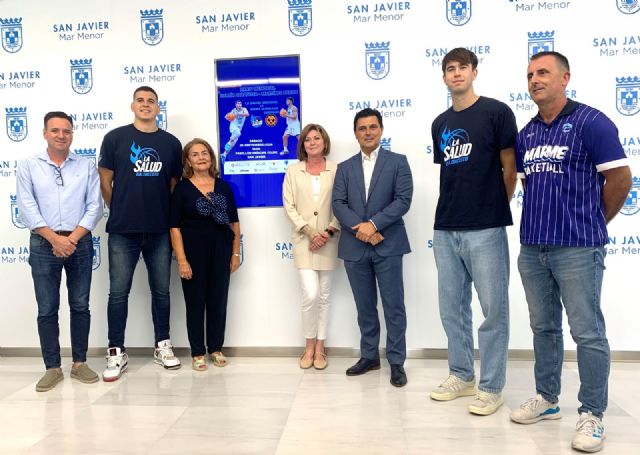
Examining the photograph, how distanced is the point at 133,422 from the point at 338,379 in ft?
4.18

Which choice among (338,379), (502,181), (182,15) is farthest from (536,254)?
(182,15)

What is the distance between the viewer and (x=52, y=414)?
281cm

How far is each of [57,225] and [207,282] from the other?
3.41ft

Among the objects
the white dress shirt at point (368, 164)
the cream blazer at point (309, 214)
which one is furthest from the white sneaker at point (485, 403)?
the white dress shirt at point (368, 164)

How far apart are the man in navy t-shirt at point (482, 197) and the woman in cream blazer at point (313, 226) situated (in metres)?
0.93

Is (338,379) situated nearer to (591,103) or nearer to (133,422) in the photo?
(133,422)

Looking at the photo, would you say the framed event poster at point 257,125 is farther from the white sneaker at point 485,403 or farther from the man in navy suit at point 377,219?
the white sneaker at point 485,403

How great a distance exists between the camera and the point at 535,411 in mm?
2547

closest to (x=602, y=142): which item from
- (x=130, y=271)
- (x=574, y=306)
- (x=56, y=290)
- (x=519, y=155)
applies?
(x=519, y=155)

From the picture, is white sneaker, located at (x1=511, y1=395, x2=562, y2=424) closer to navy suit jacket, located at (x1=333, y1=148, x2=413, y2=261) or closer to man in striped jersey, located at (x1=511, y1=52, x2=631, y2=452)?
man in striped jersey, located at (x1=511, y1=52, x2=631, y2=452)

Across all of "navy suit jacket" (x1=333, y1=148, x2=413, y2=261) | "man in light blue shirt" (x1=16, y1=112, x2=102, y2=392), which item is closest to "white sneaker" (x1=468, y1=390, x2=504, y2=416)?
"navy suit jacket" (x1=333, y1=148, x2=413, y2=261)

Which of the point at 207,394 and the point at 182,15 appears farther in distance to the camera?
the point at 182,15

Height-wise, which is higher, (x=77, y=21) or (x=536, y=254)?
(x=77, y=21)

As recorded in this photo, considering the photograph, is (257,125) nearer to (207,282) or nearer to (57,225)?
(207,282)
